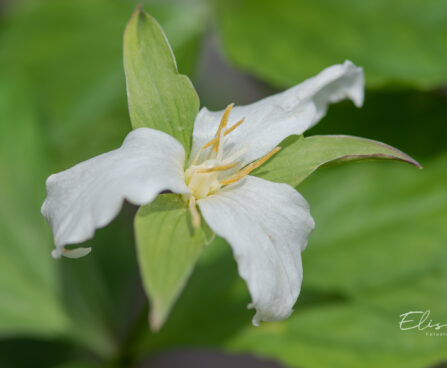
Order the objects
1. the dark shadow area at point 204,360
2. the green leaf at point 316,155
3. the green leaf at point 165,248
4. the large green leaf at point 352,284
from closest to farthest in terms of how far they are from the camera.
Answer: the green leaf at point 165,248 < the green leaf at point 316,155 < the large green leaf at point 352,284 < the dark shadow area at point 204,360

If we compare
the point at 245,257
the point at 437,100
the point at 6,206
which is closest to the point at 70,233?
the point at 245,257

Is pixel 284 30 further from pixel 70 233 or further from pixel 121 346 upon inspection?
pixel 70 233

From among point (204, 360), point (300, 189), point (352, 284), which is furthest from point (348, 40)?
point (204, 360)

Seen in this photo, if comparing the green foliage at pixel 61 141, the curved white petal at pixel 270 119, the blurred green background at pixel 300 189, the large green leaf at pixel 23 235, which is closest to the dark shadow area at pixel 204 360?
the green foliage at pixel 61 141

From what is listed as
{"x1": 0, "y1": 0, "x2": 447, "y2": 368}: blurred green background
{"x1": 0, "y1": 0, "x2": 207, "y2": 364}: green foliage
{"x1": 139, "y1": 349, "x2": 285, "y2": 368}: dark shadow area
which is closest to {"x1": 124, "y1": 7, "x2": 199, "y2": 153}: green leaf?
{"x1": 0, "y1": 0, "x2": 447, "y2": 368}: blurred green background

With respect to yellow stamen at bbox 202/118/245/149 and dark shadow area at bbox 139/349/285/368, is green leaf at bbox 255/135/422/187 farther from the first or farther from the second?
dark shadow area at bbox 139/349/285/368

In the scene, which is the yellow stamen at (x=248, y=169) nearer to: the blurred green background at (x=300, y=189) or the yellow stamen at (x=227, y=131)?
the yellow stamen at (x=227, y=131)

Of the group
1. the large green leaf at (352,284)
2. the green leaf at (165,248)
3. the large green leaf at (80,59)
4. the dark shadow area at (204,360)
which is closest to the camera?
the green leaf at (165,248)

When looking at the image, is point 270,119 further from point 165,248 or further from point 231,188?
point 165,248
